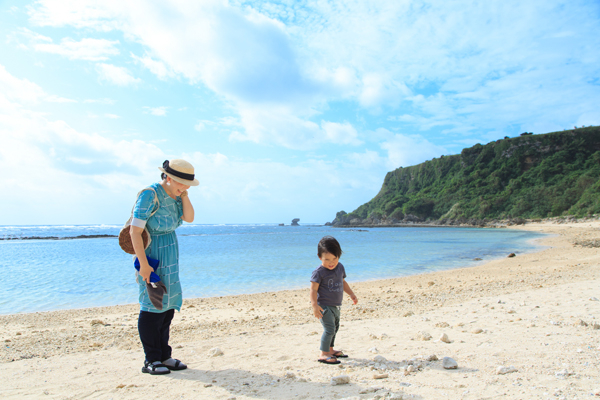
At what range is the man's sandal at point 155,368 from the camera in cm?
341

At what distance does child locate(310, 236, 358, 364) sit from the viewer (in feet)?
12.0

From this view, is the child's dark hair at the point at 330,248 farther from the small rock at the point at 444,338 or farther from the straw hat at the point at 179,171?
the small rock at the point at 444,338

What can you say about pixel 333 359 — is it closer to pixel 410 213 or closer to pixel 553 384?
pixel 553 384

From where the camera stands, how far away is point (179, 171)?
11.3 feet

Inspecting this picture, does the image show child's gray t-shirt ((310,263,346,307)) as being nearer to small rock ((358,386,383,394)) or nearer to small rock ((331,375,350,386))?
small rock ((331,375,350,386))

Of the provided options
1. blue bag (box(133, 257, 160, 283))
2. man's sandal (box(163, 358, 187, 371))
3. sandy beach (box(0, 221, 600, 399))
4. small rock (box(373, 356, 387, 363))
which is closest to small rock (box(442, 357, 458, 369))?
sandy beach (box(0, 221, 600, 399))

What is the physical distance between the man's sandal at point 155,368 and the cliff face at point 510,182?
74.4 metres

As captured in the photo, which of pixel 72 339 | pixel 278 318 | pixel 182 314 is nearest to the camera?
pixel 72 339

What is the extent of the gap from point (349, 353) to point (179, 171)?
9.43 feet

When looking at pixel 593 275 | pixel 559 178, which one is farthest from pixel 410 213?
pixel 593 275

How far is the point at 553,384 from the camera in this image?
2.63 meters

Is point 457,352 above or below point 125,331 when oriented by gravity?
above

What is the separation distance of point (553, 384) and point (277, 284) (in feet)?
33.7

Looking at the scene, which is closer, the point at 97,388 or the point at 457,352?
the point at 97,388
